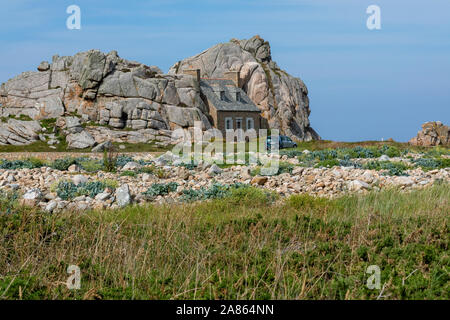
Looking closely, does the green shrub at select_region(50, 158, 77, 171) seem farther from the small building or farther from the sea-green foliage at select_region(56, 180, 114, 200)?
the small building

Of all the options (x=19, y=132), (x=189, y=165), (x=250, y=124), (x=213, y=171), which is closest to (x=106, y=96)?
(x=19, y=132)

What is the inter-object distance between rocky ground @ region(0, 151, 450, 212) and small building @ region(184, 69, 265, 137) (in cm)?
3837

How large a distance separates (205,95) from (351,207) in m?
47.7

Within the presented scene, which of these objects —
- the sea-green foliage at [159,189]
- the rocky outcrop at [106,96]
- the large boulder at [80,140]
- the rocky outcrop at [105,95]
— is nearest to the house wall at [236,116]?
the rocky outcrop at [106,96]

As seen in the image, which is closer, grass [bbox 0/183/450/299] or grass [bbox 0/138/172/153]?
grass [bbox 0/183/450/299]

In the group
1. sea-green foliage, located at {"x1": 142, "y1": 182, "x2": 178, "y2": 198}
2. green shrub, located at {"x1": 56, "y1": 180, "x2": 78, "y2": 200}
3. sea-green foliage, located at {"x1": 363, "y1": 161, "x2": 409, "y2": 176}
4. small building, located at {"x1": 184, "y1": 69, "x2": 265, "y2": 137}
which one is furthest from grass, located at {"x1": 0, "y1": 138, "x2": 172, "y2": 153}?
sea-green foliage, located at {"x1": 142, "y1": 182, "x2": 178, "y2": 198}

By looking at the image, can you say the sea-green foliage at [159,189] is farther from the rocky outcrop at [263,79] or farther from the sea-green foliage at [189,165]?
the rocky outcrop at [263,79]

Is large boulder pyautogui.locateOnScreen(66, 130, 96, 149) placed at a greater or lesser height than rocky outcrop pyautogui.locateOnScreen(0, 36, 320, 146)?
lesser

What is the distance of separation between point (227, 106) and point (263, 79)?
11.2 m

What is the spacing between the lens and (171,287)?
19.9 feet

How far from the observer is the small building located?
57.1 meters

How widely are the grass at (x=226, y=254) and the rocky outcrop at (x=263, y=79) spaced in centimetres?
5572

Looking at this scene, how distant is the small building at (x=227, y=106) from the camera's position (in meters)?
57.1
